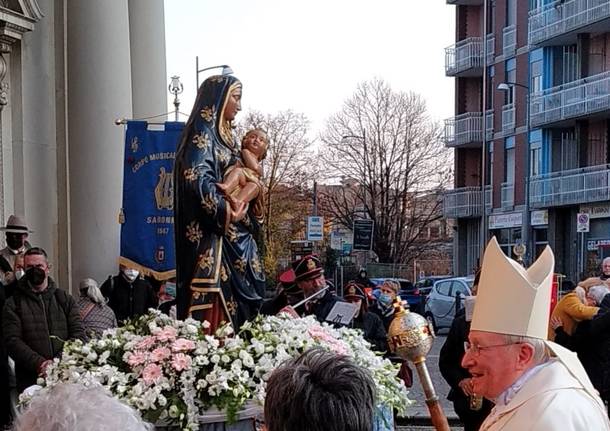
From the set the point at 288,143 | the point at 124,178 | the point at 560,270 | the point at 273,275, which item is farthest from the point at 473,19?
the point at 124,178

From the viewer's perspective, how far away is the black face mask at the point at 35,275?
743 centimetres

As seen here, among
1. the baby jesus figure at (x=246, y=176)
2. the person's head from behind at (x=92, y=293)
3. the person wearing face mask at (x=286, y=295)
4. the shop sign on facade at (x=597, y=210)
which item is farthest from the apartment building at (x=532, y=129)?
the baby jesus figure at (x=246, y=176)

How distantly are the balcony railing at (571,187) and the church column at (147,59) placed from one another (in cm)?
2556

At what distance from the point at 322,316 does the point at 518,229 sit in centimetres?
3566

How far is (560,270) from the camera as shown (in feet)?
121

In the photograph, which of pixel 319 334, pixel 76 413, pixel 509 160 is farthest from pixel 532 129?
pixel 76 413

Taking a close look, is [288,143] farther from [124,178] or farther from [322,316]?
[322,316]

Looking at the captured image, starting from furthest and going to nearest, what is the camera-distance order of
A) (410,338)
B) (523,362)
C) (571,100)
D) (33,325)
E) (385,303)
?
(571,100), (385,303), (33,325), (410,338), (523,362)

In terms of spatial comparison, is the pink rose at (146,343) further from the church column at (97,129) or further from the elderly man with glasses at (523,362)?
the church column at (97,129)

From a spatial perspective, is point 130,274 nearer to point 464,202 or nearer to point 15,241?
point 15,241

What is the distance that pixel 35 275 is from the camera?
24.4 feet

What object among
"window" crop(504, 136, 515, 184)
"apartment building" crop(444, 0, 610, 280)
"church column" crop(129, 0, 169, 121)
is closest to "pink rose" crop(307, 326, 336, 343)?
"church column" crop(129, 0, 169, 121)

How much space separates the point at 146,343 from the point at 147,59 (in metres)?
7.79

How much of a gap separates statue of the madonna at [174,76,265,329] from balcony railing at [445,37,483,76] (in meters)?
40.7
